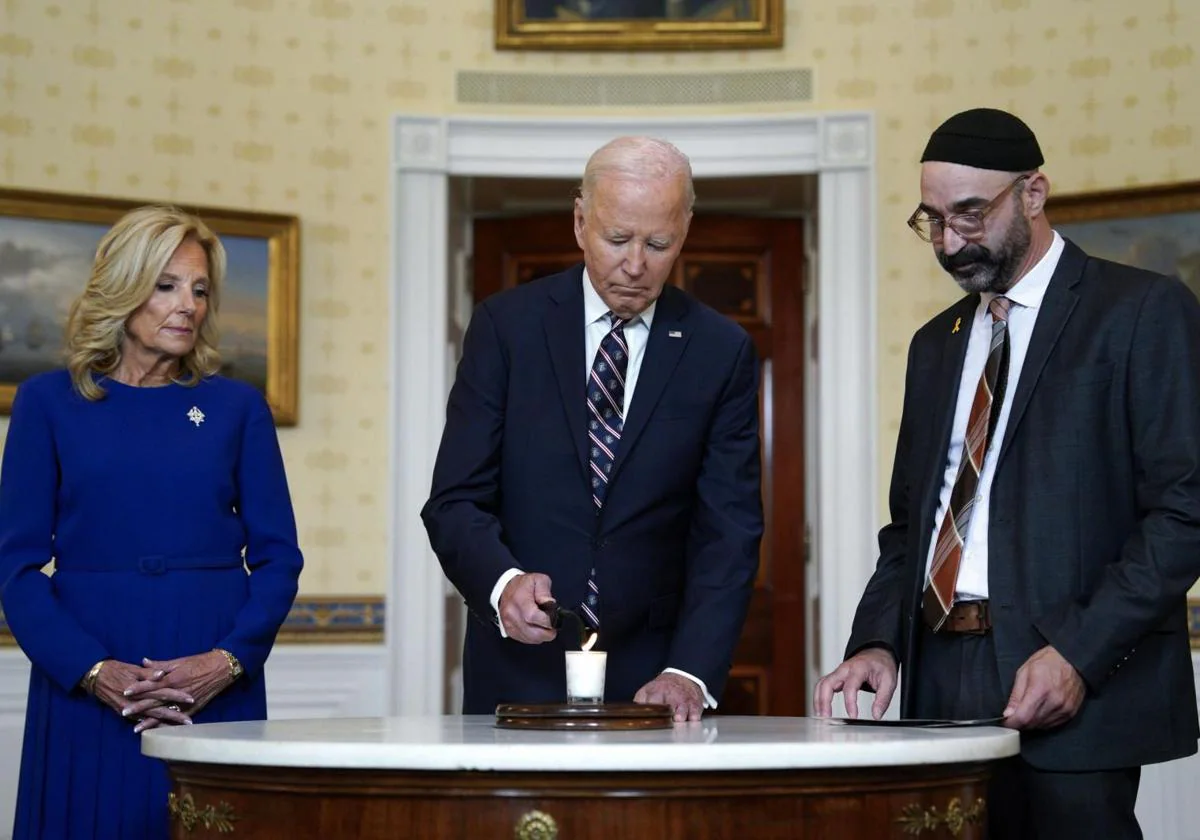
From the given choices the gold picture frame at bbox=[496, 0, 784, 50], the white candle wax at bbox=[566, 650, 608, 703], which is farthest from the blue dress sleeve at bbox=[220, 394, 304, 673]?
the gold picture frame at bbox=[496, 0, 784, 50]

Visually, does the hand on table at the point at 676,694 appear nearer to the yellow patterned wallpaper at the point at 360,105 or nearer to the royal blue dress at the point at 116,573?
the royal blue dress at the point at 116,573

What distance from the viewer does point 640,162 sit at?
3338mm

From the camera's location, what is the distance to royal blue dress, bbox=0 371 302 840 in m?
3.44

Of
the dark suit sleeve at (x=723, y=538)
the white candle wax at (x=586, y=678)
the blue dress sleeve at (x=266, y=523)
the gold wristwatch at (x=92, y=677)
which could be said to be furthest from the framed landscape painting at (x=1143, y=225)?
the gold wristwatch at (x=92, y=677)

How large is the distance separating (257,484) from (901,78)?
3.87m

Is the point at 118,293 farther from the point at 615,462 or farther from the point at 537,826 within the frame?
the point at 537,826

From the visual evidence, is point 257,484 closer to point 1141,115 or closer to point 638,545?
point 638,545

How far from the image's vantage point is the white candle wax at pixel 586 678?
283 centimetres

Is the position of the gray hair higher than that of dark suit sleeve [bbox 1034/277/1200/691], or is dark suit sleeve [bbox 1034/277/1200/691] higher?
the gray hair

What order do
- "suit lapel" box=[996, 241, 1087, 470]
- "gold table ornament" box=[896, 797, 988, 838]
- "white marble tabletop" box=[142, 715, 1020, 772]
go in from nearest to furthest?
1. "white marble tabletop" box=[142, 715, 1020, 772]
2. "gold table ornament" box=[896, 797, 988, 838]
3. "suit lapel" box=[996, 241, 1087, 470]

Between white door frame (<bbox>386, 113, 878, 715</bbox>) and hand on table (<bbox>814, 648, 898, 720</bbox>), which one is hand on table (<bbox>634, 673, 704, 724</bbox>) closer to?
hand on table (<bbox>814, 648, 898, 720</bbox>)

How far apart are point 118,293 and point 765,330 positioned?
4.19 m

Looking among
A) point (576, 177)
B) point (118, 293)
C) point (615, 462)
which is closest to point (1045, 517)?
point (615, 462)

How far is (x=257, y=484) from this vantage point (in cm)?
372
